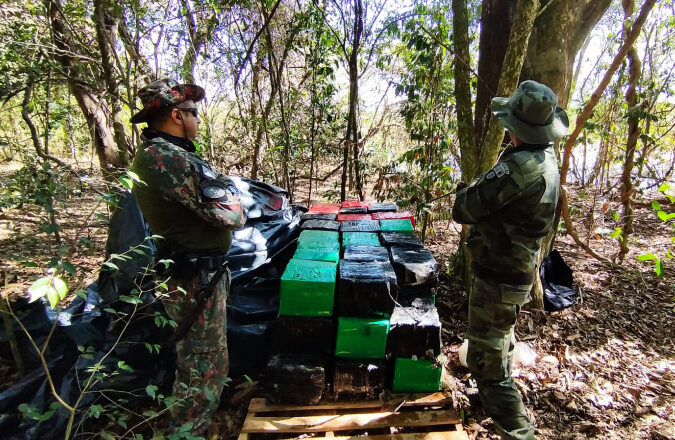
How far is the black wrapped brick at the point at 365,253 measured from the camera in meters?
2.59

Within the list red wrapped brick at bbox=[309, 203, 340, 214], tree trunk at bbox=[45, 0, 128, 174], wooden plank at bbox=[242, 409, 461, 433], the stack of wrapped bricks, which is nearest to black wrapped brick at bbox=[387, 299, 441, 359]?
the stack of wrapped bricks

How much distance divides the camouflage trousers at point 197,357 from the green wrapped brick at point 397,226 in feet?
5.13

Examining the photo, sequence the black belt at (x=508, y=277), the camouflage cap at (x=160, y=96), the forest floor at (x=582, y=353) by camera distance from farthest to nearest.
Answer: the forest floor at (x=582, y=353) < the black belt at (x=508, y=277) < the camouflage cap at (x=160, y=96)

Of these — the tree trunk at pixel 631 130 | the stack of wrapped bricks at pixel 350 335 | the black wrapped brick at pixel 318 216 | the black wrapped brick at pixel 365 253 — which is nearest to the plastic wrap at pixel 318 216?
the black wrapped brick at pixel 318 216

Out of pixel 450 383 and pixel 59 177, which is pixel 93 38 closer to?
pixel 59 177

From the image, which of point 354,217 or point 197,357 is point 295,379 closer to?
point 197,357

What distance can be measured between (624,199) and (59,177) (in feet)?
18.1

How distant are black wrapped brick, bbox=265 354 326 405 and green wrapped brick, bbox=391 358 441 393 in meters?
→ 0.49

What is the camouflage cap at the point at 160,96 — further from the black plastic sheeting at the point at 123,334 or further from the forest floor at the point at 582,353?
the black plastic sheeting at the point at 123,334

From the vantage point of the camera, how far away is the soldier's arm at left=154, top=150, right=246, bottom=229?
6.53 feet

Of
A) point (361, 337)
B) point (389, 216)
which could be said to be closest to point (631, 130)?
point (389, 216)

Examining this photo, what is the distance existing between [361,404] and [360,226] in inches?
57.5

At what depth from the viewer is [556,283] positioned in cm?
394

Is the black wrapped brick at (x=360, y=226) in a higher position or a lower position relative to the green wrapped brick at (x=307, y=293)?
higher
